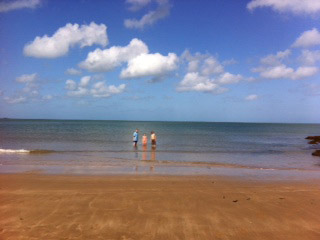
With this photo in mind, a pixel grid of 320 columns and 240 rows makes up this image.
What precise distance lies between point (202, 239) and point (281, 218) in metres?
2.72

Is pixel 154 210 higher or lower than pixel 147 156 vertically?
higher

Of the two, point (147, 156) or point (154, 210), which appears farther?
point (147, 156)

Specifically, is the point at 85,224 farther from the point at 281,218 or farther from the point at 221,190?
the point at 221,190

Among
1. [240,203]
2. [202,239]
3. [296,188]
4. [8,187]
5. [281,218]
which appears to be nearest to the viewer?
[202,239]

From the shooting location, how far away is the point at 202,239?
19.9 ft

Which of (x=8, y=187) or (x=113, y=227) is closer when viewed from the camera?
(x=113, y=227)

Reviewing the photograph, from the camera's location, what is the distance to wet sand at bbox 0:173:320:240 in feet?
20.8

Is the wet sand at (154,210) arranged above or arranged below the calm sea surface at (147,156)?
above

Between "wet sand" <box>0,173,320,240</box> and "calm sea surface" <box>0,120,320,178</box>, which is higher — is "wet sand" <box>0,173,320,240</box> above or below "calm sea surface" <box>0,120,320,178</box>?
above

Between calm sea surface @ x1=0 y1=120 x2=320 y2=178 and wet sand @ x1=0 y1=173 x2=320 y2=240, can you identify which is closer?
wet sand @ x1=0 y1=173 x2=320 y2=240

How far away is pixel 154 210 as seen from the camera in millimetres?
7824

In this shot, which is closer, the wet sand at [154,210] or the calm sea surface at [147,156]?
the wet sand at [154,210]

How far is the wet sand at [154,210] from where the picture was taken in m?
6.34

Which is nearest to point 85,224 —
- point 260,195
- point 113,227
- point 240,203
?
point 113,227
